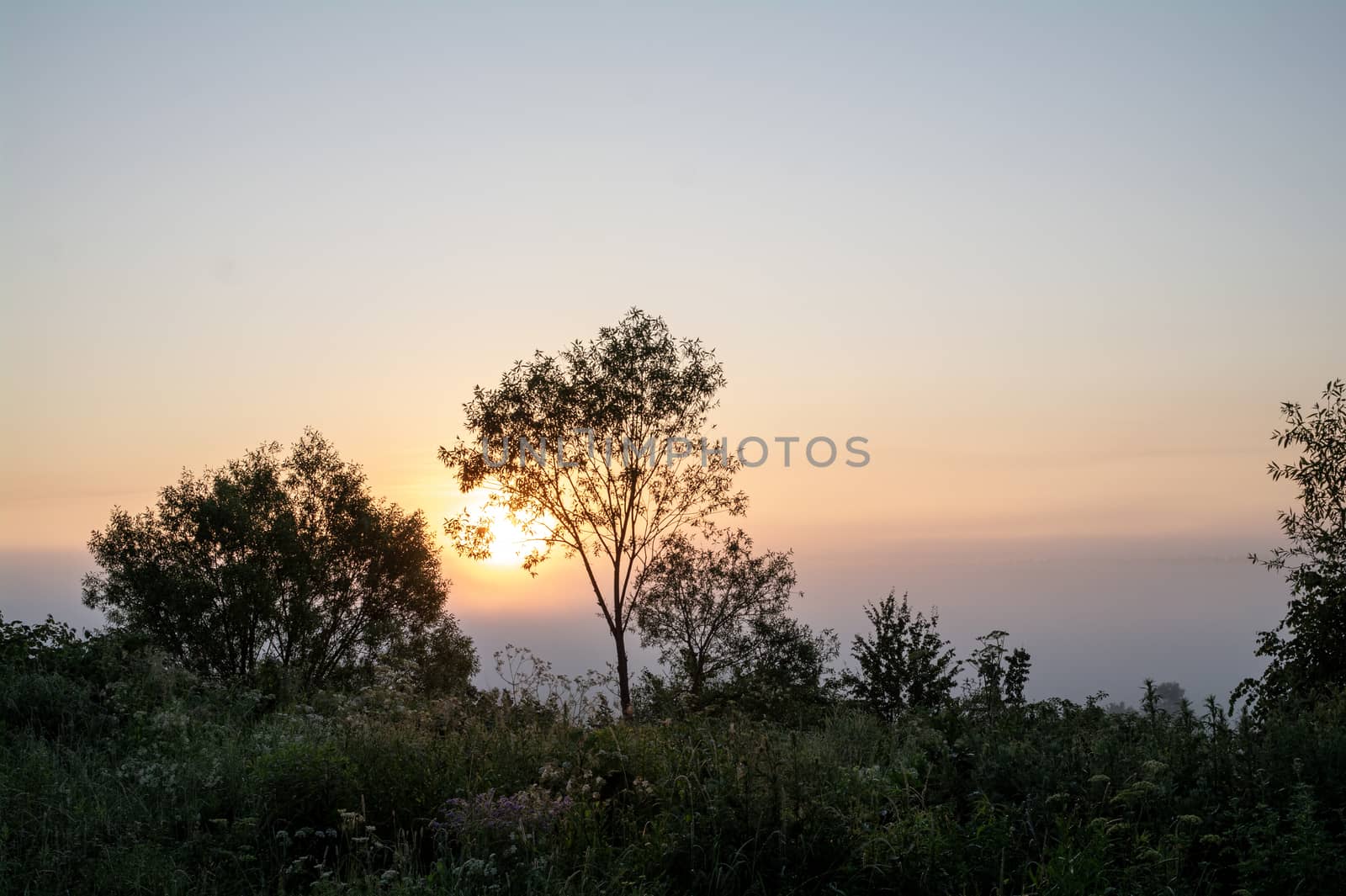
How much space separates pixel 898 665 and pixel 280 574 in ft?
74.4

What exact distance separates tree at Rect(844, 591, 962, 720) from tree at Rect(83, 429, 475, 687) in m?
19.6

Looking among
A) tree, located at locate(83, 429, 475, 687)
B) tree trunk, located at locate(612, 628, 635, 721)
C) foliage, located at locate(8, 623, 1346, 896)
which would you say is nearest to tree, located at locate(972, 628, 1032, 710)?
foliage, located at locate(8, 623, 1346, 896)

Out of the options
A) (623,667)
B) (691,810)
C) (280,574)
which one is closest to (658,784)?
(691,810)

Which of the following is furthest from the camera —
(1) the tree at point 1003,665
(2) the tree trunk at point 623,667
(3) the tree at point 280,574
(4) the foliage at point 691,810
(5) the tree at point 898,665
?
(3) the tree at point 280,574

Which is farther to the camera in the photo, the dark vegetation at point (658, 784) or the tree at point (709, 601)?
the tree at point (709, 601)

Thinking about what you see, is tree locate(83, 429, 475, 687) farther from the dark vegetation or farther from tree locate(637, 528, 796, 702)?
the dark vegetation

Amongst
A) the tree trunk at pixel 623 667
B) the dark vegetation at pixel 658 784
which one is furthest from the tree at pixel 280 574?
the dark vegetation at pixel 658 784

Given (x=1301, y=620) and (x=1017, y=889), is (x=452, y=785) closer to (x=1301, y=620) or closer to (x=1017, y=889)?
(x=1017, y=889)

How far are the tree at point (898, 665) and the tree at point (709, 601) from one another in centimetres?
985

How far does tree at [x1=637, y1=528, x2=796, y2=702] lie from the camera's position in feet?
86.4

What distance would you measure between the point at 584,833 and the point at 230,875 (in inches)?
83.8

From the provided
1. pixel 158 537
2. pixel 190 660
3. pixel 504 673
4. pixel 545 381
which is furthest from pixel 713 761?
pixel 158 537

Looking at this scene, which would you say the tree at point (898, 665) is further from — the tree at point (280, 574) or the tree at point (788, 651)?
the tree at point (280, 574)

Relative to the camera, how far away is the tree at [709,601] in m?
26.3
